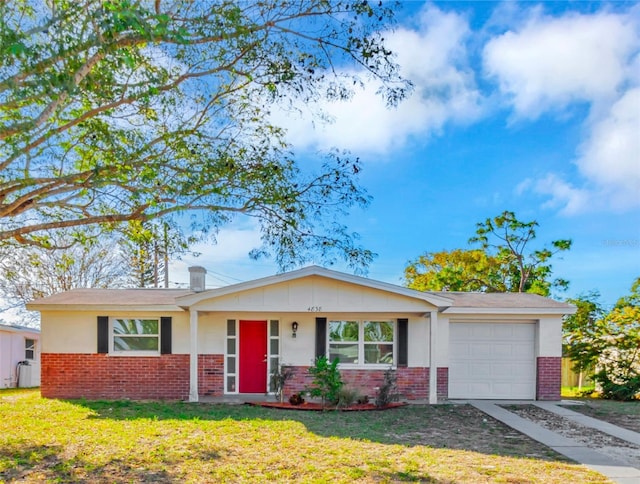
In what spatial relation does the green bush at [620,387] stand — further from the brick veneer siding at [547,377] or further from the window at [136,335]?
the window at [136,335]

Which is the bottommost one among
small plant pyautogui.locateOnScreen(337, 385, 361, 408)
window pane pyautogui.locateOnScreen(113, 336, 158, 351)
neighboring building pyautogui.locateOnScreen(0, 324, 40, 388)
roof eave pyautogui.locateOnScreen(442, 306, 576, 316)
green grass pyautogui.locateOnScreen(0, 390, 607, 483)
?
neighboring building pyautogui.locateOnScreen(0, 324, 40, 388)

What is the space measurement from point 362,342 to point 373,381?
3.36 ft

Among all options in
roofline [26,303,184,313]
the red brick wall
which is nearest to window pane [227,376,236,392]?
roofline [26,303,184,313]

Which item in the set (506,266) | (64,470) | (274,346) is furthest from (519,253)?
(64,470)

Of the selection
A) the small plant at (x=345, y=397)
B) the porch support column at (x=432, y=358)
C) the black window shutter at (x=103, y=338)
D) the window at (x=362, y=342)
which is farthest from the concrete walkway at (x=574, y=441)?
the black window shutter at (x=103, y=338)

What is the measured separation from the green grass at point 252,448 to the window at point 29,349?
13797 mm

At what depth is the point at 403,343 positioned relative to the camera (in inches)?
531

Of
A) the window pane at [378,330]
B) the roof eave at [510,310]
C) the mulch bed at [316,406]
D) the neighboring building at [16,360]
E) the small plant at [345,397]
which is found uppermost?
the roof eave at [510,310]

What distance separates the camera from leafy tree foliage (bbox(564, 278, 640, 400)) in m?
15.4

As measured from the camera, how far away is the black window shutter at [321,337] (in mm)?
13539

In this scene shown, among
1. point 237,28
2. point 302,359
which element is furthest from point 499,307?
point 237,28

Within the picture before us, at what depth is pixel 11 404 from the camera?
12367mm

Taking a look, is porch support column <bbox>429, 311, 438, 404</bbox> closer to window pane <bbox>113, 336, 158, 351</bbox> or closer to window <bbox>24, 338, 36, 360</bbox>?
window pane <bbox>113, 336, 158, 351</bbox>

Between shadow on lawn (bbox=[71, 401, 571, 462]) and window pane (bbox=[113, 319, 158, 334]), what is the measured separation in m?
1.94
